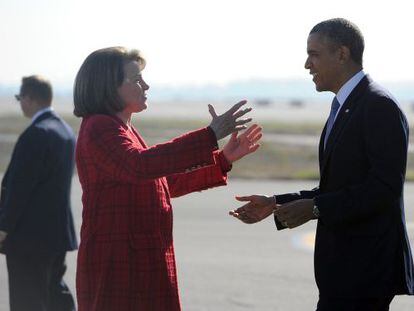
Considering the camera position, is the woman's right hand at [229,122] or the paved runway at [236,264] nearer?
the woman's right hand at [229,122]

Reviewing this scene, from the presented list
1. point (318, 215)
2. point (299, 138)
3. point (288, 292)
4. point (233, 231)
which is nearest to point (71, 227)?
point (288, 292)

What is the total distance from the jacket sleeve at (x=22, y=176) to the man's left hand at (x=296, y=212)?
2.91 m

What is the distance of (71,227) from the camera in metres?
7.56

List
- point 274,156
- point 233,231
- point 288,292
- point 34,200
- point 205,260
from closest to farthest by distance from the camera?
point 34,200
point 288,292
point 205,260
point 233,231
point 274,156

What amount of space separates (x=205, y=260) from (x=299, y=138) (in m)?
32.1

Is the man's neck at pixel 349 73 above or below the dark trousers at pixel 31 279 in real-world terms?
above

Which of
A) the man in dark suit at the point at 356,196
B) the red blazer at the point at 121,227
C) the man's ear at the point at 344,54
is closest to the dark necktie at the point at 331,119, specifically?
the man in dark suit at the point at 356,196

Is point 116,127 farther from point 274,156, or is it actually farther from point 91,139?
point 274,156

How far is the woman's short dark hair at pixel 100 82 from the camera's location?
477cm

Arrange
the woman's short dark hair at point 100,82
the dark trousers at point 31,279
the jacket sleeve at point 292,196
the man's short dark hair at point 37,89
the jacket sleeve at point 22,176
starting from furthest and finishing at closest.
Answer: the man's short dark hair at point 37,89 → the dark trousers at point 31,279 → the jacket sleeve at point 22,176 → the jacket sleeve at point 292,196 → the woman's short dark hair at point 100,82

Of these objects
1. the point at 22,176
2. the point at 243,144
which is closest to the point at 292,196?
the point at 243,144

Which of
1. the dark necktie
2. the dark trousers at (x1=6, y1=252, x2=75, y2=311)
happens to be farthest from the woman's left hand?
the dark trousers at (x1=6, y1=252, x2=75, y2=311)

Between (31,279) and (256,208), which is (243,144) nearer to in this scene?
(256,208)

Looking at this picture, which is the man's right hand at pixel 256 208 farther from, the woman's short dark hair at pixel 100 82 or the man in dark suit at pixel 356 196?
the woman's short dark hair at pixel 100 82
